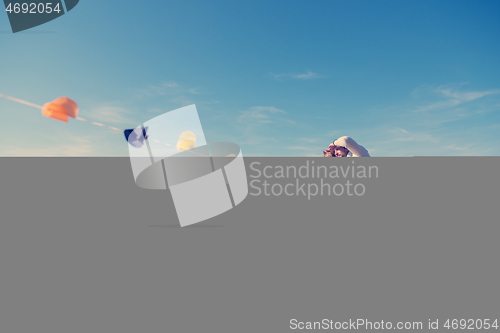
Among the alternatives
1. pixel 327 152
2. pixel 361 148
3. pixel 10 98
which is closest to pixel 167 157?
pixel 10 98

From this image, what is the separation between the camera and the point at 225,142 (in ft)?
13.9

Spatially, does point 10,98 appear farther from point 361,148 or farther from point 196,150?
point 361,148

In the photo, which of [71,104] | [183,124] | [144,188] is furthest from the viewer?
[144,188]

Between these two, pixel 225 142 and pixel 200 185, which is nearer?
pixel 200 185

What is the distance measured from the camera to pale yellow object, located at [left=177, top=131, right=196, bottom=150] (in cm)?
394

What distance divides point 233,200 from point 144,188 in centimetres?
143

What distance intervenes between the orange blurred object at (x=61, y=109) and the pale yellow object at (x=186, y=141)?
1435 millimetres

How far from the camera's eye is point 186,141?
3.98 meters

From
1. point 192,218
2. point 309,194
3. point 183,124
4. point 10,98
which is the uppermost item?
point 183,124

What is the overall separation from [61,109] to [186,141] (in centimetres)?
161

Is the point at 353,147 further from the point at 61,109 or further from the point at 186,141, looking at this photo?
the point at 61,109

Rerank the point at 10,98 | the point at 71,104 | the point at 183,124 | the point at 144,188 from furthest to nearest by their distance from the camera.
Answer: the point at 144,188, the point at 183,124, the point at 71,104, the point at 10,98

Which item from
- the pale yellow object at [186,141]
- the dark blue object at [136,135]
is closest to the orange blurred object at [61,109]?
the dark blue object at [136,135]

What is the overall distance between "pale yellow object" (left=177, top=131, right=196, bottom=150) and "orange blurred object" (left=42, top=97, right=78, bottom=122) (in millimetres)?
1435
